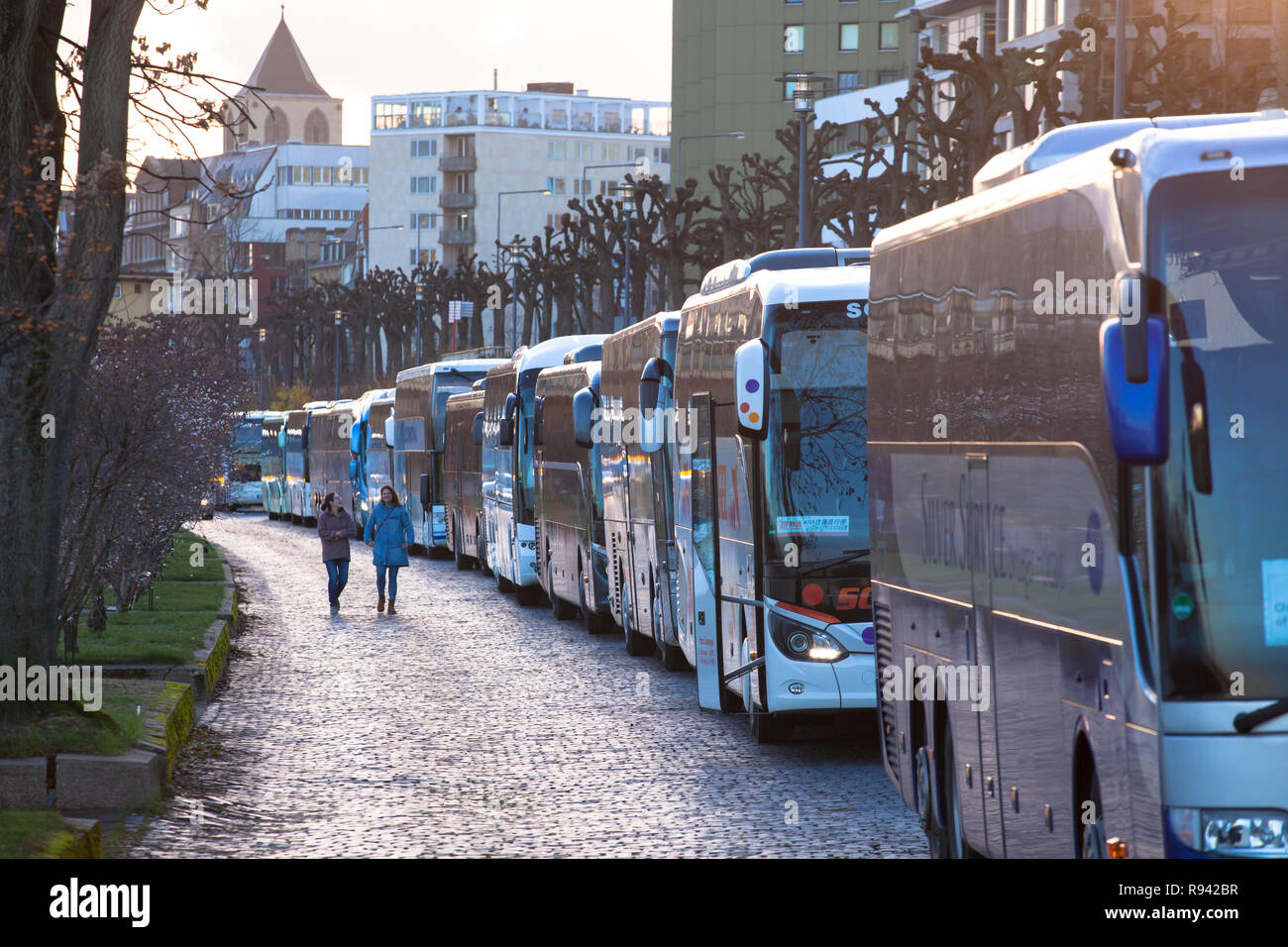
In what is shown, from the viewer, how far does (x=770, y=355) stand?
1430 cm

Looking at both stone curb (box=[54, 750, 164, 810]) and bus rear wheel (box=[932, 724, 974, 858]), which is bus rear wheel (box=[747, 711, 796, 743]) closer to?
stone curb (box=[54, 750, 164, 810])

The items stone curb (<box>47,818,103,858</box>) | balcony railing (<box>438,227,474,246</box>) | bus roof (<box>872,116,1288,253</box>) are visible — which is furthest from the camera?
balcony railing (<box>438,227,474,246</box>)

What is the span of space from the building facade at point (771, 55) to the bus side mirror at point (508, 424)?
88447mm

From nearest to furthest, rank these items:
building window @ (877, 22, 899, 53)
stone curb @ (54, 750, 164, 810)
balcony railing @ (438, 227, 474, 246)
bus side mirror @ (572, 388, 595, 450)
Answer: stone curb @ (54, 750, 164, 810)
bus side mirror @ (572, 388, 595, 450)
building window @ (877, 22, 899, 53)
balcony railing @ (438, 227, 474, 246)

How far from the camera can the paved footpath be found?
438 inches

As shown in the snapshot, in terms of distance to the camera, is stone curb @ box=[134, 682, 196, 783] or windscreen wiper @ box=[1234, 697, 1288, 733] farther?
stone curb @ box=[134, 682, 196, 783]

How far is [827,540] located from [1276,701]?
789 centimetres

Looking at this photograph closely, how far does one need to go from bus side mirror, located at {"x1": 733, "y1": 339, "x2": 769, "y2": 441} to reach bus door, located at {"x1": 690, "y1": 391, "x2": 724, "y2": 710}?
1631 millimetres

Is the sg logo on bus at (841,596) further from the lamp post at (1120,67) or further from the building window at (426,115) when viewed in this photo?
the building window at (426,115)

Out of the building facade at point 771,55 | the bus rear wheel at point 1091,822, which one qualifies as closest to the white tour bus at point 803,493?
the bus rear wheel at point 1091,822

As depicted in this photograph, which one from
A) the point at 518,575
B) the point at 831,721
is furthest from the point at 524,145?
the point at 831,721

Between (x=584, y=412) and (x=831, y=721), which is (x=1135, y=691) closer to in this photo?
(x=831, y=721)

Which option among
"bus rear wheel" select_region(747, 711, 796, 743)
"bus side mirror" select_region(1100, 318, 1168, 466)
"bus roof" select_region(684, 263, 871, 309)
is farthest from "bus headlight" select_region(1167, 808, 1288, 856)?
"bus rear wheel" select_region(747, 711, 796, 743)

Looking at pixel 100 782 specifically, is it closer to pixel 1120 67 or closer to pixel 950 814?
pixel 950 814
